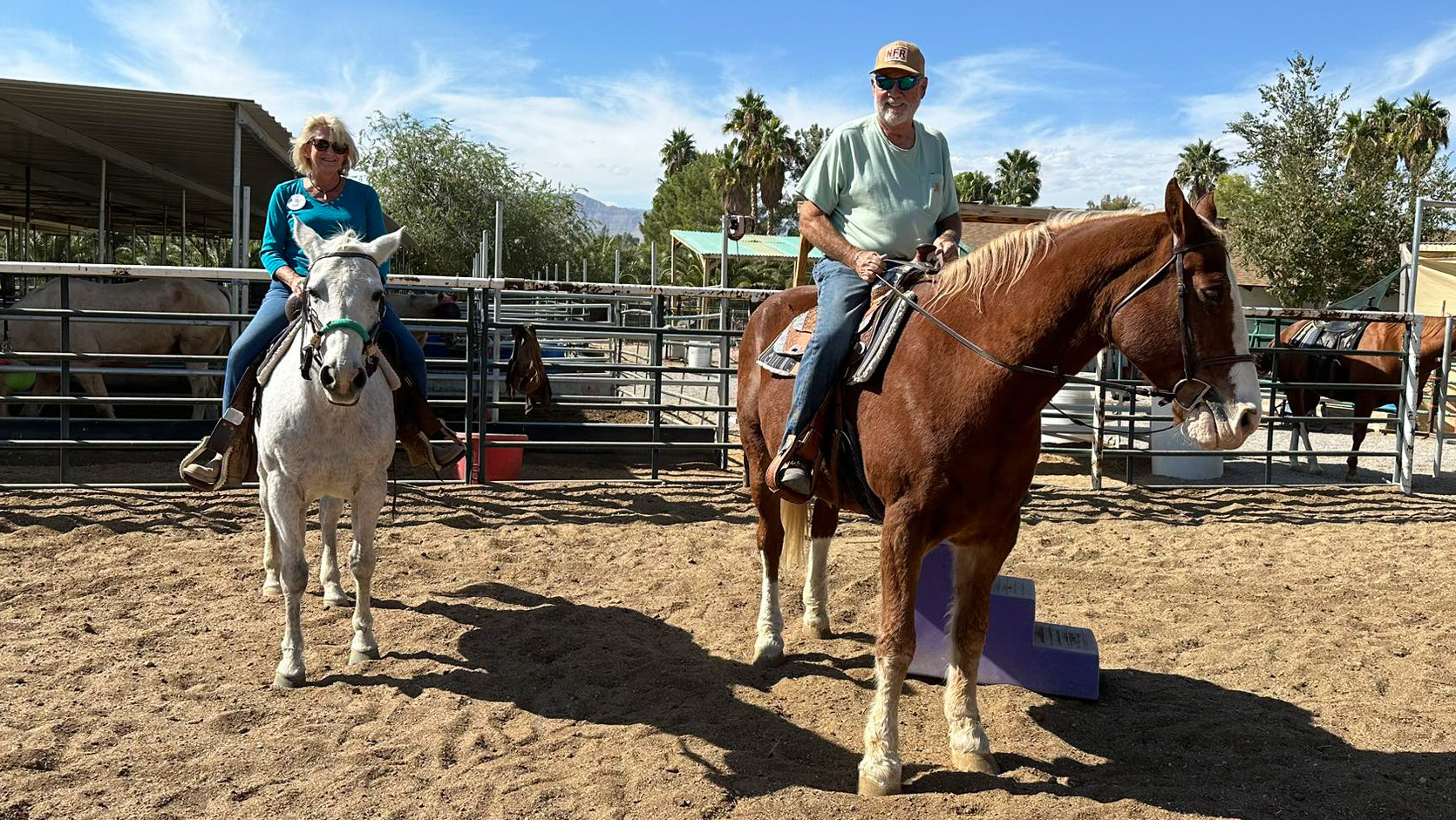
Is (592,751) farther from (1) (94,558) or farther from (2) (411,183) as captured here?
(2) (411,183)

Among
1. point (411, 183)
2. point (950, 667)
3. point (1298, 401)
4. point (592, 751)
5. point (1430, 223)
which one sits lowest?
point (592, 751)

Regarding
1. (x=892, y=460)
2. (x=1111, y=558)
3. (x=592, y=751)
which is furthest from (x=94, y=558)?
(x=1111, y=558)

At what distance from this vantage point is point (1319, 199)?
68.5ft

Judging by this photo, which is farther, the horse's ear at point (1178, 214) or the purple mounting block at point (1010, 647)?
the purple mounting block at point (1010, 647)

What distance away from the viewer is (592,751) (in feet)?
10.4

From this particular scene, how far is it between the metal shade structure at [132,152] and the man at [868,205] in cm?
664

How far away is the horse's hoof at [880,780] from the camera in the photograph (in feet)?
9.53

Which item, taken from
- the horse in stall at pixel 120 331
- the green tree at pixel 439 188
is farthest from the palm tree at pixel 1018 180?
the horse in stall at pixel 120 331

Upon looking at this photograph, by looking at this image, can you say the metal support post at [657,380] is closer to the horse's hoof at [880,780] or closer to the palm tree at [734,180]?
the horse's hoof at [880,780]

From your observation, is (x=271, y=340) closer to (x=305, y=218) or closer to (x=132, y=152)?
(x=305, y=218)

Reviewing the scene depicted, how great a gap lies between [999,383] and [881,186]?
104 cm

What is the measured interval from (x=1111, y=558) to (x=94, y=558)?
6002 millimetres

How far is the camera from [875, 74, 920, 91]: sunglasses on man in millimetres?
3430

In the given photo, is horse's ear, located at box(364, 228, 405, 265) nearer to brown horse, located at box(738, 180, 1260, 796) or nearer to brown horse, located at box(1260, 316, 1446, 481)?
brown horse, located at box(738, 180, 1260, 796)
